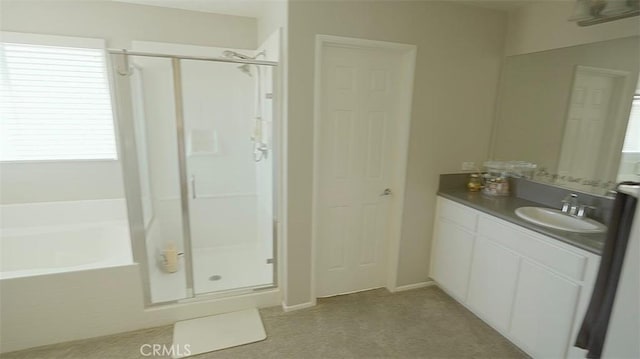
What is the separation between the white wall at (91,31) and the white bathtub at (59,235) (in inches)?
4.3

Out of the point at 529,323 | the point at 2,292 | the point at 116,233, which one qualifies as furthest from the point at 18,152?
the point at 529,323

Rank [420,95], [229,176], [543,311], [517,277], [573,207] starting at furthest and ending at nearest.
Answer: [229,176]
[420,95]
[573,207]
[517,277]
[543,311]

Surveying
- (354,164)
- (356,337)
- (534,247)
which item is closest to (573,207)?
(534,247)

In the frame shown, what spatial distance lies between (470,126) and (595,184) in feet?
3.18

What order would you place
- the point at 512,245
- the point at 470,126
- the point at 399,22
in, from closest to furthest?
the point at 512,245 → the point at 399,22 → the point at 470,126

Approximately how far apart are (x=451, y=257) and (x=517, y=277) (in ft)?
1.98

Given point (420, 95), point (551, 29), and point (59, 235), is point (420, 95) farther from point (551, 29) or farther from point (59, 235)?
point (59, 235)

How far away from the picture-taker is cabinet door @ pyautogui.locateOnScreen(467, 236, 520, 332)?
2.09 metres

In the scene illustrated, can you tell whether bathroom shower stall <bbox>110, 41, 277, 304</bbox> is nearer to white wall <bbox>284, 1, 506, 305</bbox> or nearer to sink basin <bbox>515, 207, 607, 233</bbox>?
white wall <bbox>284, 1, 506, 305</bbox>

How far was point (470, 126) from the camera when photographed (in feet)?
8.88

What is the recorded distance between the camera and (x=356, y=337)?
87.4 inches

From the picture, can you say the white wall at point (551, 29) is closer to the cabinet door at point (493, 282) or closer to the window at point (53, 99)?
the cabinet door at point (493, 282)

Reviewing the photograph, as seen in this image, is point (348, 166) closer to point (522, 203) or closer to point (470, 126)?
point (470, 126)

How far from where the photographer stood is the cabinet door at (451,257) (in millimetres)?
2455
